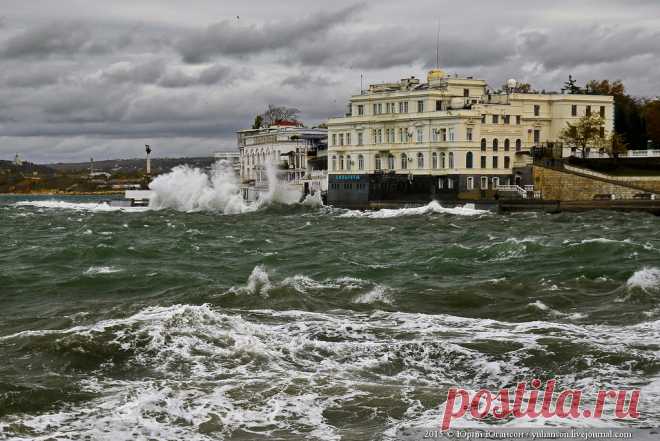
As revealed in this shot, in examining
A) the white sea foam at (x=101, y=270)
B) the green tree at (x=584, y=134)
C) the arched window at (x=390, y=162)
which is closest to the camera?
the white sea foam at (x=101, y=270)

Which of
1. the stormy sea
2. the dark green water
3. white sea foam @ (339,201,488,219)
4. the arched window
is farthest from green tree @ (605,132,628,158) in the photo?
the dark green water

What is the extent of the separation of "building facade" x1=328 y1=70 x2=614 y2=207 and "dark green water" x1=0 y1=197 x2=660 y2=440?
109 feet

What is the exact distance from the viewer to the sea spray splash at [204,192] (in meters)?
85.6

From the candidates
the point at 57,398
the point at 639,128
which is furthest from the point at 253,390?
the point at 639,128

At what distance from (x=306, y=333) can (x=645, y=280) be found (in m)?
11.5

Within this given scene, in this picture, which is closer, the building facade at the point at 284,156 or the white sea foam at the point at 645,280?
the white sea foam at the point at 645,280

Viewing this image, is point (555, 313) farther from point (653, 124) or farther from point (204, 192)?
point (653, 124)

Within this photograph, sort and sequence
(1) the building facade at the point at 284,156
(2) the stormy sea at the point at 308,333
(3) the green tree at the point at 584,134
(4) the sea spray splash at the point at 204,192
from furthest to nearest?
(1) the building facade at the point at 284,156 → (4) the sea spray splash at the point at 204,192 → (3) the green tree at the point at 584,134 → (2) the stormy sea at the point at 308,333

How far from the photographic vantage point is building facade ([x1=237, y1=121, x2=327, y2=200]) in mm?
89500

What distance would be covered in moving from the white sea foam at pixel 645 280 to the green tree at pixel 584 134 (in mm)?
48340

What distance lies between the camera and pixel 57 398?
697 inches

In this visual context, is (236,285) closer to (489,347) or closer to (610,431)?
(489,347)

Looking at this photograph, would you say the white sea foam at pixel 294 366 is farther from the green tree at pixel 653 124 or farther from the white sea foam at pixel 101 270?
the green tree at pixel 653 124

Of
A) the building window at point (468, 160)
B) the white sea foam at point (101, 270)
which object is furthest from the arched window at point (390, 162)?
the white sea foam at point (101, 270)
